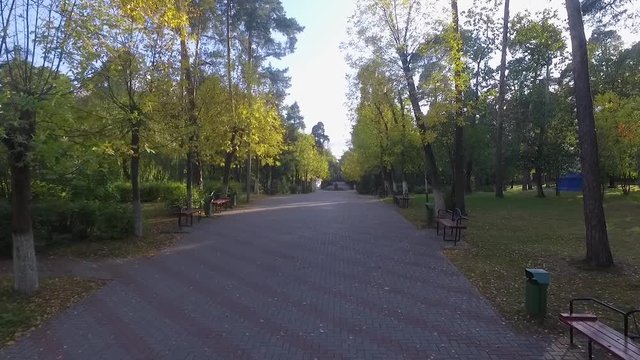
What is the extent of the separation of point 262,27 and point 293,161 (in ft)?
100

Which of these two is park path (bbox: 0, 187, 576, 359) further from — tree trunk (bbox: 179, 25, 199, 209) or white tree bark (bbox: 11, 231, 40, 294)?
tree trunk (bbox: 179, 25, 199, 209)

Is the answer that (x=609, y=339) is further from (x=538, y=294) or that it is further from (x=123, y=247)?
(x=123, y=247)

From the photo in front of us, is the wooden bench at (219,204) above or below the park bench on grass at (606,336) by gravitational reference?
above

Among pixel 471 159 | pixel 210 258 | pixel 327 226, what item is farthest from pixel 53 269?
pixel 471 159

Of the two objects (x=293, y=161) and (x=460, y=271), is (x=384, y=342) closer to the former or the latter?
(x=460, y=271)

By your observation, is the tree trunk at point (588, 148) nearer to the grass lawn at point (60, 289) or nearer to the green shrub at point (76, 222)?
the grass lawn at point (60, 289)

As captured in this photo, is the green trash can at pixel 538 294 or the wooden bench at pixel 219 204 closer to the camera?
the green trash can at pixel 538 294

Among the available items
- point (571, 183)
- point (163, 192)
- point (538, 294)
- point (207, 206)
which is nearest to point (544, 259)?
point (538, 294)

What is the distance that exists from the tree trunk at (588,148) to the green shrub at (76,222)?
36.9ft

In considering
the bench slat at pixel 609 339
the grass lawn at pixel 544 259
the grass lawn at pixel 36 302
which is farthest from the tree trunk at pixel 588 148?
the grass lawn at pixel 36 302

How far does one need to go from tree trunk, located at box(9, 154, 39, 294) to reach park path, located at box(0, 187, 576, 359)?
3.54ft

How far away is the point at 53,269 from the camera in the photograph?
32.9ft

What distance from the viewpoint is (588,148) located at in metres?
10.0

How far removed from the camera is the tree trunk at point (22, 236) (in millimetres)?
8062
